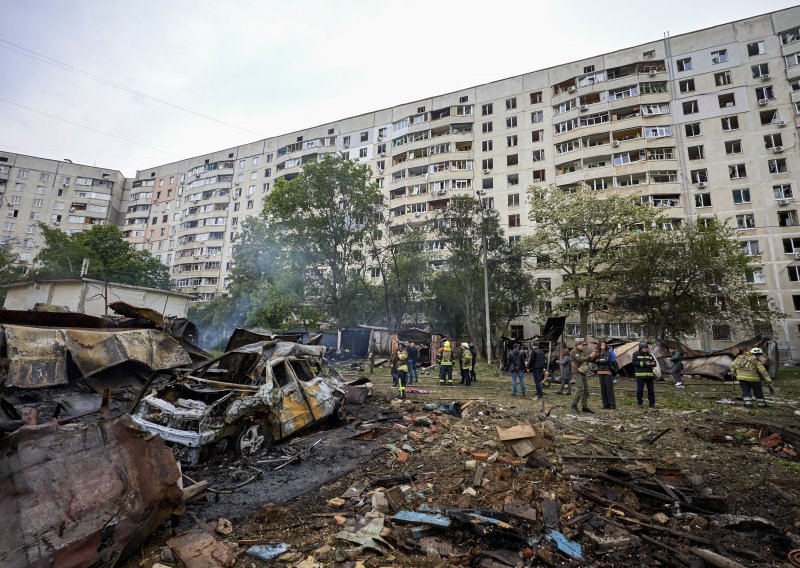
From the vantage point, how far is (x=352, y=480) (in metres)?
5.06

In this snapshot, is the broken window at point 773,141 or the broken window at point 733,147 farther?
the broken window at point 733,147

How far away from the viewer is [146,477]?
319 cm

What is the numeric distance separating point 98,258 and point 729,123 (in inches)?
2433

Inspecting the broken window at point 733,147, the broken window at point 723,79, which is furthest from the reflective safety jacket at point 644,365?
the broken window at point 723,79

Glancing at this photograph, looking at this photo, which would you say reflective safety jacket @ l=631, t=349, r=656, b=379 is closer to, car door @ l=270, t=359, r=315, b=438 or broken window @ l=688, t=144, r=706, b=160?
car door @ l=270, t=359, r=315, b=438

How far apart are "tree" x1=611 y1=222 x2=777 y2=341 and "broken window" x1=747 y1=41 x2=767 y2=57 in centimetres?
2286

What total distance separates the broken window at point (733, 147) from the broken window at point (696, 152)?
1.80m

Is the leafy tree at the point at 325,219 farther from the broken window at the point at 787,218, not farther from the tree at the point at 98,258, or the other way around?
the broken window at the point at 787,218

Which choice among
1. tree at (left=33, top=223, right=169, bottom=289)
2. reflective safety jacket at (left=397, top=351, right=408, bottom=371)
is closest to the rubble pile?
reflective safety jacket at (left=397, top=351, right=408, bottom=371)

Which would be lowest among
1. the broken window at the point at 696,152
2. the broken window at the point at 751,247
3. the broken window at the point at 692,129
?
the broken window at the point at 751,247

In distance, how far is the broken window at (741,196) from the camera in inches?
1315

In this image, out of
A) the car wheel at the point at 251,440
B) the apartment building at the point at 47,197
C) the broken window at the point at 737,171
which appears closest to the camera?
the car wheel at the point at 251,440

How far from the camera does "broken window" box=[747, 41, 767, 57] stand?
34.4m

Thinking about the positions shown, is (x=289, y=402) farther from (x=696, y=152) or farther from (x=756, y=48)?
(x=756, y=48)
